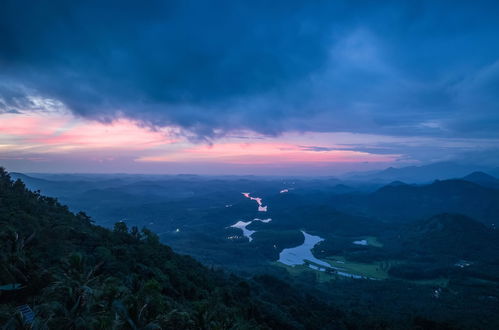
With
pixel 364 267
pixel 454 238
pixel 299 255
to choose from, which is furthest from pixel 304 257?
pixel 454 238

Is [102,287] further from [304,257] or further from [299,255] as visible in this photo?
[299,255]

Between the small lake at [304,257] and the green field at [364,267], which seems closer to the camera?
the green field at [364,267]

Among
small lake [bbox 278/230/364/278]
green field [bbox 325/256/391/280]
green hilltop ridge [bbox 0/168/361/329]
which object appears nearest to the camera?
green hilltop ridge [bbox 0/168/361/329]

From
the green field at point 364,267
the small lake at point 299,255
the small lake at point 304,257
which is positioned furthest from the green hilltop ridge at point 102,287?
the small lake at point 299,255

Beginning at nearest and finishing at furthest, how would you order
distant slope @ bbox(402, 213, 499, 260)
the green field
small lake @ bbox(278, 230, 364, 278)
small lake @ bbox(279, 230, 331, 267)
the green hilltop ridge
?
the green hilltop ridge → the green field → small lake @ bbox(278, 230, 364, 278) → small lake @ bbox(279, 230, 331, 267) → distant slope @ bbox(402, 213, 499, 260)

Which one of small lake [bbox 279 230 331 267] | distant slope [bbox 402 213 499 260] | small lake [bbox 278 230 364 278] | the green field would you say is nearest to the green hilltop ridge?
small lake [bbox 278 230 364 278]

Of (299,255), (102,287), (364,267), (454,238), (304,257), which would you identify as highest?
(102,287)

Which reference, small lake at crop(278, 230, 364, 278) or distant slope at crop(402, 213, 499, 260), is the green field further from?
distant slope at crop(402, 213, 499, 260)

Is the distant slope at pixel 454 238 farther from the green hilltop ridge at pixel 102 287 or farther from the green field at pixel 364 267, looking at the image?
the green hilltop ridge at pixel 102 287

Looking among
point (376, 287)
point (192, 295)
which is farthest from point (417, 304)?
point (192, 295)

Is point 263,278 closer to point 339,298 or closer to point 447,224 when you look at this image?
point 339,298
